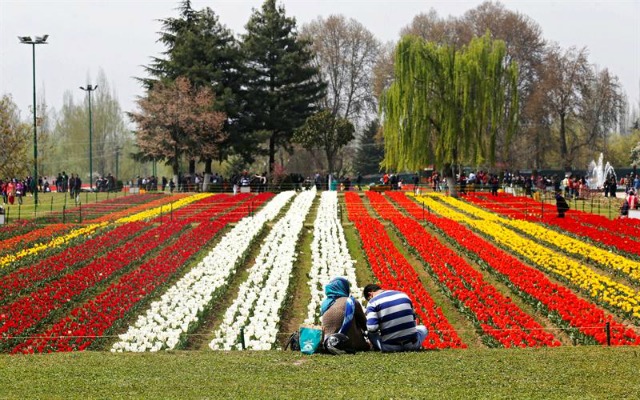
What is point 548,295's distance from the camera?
1864cm

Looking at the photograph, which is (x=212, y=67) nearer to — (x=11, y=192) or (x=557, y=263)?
(x=11, y=192)

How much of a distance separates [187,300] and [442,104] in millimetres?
32441

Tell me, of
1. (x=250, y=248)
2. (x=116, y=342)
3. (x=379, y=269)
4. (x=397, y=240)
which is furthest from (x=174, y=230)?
(x=116, y=342)

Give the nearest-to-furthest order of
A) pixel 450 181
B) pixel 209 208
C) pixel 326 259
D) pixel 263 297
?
pixel 263 297
pixel 326 259
pixel 209 208
pixel 450 181

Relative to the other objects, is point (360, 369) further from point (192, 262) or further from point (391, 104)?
point (391, 104)

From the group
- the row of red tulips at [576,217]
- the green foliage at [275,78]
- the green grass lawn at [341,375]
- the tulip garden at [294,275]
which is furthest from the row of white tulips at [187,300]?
the green foliage at [275,78]

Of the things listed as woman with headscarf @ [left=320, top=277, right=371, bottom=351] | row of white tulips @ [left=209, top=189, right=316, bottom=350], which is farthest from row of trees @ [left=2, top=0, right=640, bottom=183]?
woman with headscarf @ [left=320, top=277, right=371, bottom=351]

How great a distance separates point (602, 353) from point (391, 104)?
3887cm

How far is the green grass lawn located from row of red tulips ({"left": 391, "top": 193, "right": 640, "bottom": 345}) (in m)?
2.41

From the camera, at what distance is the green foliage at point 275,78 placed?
6850 centimetres

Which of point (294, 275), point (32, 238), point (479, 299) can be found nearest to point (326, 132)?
point (32, 238)

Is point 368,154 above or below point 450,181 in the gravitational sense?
above

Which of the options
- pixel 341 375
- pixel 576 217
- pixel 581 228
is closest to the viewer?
pixel 341 375

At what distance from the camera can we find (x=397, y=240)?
30.0 m
